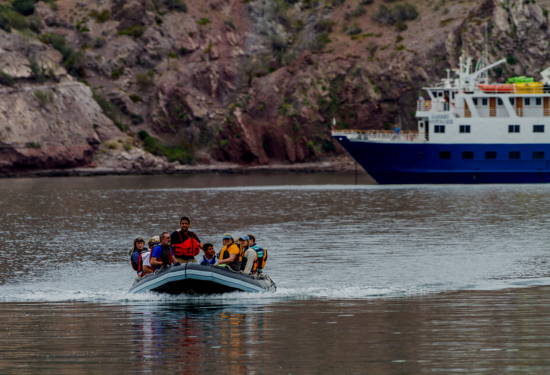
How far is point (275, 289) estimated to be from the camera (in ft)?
115

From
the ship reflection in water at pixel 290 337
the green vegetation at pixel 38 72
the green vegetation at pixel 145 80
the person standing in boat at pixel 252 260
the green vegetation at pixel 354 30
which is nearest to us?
the ship reflection in water at pixel 290 337

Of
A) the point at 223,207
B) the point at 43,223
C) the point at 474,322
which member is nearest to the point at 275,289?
the point at 474,322

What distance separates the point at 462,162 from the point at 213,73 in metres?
60.8

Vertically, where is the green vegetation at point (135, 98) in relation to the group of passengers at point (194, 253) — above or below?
above

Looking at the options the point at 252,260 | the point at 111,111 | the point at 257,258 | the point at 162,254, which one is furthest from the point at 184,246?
the point at 111,111

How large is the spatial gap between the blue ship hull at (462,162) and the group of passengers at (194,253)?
66185mm

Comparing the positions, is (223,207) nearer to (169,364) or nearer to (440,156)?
(440,156)

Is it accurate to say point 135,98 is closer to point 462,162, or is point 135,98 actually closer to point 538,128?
point 462,162

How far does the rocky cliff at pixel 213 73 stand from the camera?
140 metres

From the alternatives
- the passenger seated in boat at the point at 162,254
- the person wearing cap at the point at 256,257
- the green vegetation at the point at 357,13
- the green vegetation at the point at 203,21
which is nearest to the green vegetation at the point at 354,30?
the green vegetation at the point at 357,13

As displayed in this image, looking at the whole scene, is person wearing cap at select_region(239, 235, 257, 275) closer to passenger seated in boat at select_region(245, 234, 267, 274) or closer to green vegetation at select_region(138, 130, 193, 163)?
passenger seated in boat at select_region(245, 234, 267, 274)

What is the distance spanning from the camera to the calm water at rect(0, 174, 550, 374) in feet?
78.4

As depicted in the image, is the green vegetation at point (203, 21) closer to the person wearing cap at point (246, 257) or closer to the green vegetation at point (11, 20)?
the green vegetation at point (11, 20)

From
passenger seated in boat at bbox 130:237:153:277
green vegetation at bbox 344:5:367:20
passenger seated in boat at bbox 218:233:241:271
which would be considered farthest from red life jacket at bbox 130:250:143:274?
green vegetation at bbox 344:5:367:20
